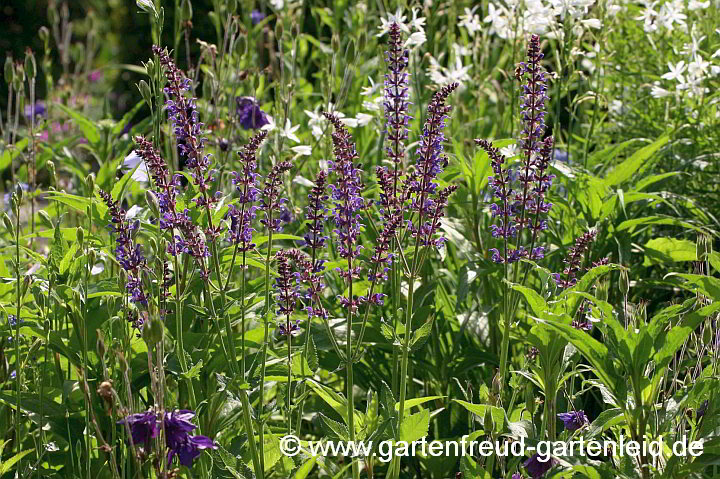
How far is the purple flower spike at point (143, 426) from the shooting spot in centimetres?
159

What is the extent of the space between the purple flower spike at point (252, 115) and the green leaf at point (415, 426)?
1416mm

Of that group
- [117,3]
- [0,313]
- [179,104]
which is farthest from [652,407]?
[117,3]

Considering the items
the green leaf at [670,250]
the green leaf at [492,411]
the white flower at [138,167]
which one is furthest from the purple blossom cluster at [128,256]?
the green leaf at [670,250]

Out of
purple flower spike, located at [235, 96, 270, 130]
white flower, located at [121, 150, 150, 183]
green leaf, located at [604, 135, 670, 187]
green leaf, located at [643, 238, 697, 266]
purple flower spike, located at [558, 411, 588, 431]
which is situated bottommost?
purple flower spike, located at [558, 411, 588, 431]

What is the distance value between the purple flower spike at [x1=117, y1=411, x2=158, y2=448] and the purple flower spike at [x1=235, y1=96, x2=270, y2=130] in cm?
153

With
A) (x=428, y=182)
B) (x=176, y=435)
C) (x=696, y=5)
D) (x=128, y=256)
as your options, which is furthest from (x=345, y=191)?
(x=696, y=5)

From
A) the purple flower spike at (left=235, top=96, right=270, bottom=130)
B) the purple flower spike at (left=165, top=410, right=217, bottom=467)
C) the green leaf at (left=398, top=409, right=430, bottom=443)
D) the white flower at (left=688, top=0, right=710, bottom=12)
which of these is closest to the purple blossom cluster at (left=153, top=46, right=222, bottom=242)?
the purple flower spike at (left=165, top=410, right=217, bottom=467)

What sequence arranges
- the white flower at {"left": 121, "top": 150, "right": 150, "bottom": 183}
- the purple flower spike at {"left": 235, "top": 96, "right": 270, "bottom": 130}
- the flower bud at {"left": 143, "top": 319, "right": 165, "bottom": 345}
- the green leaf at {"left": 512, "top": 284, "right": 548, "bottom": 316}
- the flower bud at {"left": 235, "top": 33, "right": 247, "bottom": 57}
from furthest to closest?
1. the purple flower spike at {"left": 235, "top": 96, "right": 270, "bottom": 130}
2. the flower bud at {"left": 235, "top": 33, "right": 247, "bottom": 57}
3. the white flower at {"left": 121, "top": 150, "right": 150, "bottom": 183}
4. the green leaf at {"left": 512, "top": 284, "right": 548, "bottom": 316}
5. the flower bud at {"left": 143, "top": 319, "right": 165, "bottom": 345}

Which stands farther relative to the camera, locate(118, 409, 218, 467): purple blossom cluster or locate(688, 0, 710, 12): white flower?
locate(688, 0, 710, 12): white flower

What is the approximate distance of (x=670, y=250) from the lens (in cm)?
268

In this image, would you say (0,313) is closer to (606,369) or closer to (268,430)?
(268,430)

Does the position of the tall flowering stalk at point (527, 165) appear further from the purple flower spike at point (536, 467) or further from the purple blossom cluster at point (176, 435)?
the purple blossom cluster at point (176, 435)

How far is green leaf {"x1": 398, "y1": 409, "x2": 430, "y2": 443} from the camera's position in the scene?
1845 mm

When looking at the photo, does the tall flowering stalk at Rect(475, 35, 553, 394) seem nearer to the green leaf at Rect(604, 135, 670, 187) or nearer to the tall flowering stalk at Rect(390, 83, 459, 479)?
the tall flowering stalk at Rect(390, 83, 459, 479)
